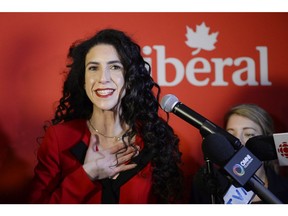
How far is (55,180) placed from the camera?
1732 mm

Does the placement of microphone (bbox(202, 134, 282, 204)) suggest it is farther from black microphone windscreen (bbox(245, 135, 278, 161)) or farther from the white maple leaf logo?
the white maple leaf logo

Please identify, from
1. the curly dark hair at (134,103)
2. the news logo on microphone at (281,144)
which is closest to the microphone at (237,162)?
the news logo on microphone at (281,144)

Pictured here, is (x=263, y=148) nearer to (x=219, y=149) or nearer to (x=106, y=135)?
(x=219, y=149)

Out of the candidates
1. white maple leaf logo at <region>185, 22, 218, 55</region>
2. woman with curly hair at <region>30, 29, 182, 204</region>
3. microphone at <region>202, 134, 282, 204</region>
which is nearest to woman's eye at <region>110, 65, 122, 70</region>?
woman with curly hair at <region>30, 29, 182, 204</region>

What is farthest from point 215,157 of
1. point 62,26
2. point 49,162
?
point 62,26

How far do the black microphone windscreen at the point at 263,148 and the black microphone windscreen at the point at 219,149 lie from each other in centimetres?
13

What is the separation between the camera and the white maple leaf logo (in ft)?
6.23

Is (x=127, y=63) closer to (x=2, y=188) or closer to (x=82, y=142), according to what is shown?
(x=82, y=142)

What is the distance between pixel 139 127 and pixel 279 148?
631 mm

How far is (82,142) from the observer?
1.77 metres

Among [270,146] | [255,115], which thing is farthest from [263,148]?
[255,115]

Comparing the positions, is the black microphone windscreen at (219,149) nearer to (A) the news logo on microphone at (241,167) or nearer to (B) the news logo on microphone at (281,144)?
(A) the news logo on microphone at (241,167)

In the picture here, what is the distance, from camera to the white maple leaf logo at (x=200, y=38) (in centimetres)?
190
